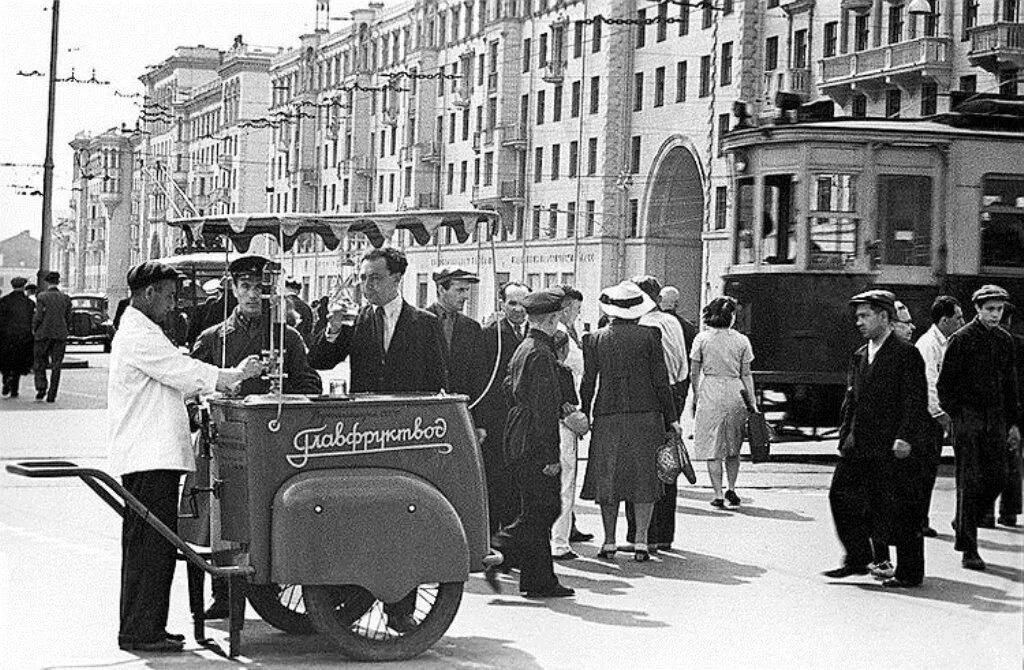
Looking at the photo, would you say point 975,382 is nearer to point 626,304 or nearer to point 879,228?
point 626,304

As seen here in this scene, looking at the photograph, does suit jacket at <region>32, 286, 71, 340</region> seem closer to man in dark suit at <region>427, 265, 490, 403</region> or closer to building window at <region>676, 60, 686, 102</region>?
man in dark suit at <region>427, 265, 490, 403</region>

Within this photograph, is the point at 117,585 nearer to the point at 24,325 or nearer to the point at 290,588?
the point at 290,588

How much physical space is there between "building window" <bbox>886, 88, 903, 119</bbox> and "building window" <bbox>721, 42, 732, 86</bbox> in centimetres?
938

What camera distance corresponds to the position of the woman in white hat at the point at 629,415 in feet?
35.8

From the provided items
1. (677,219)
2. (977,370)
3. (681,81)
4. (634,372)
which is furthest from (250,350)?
(677,219)

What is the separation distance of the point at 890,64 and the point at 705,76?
12832mm

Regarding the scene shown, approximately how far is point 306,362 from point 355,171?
2549 inches

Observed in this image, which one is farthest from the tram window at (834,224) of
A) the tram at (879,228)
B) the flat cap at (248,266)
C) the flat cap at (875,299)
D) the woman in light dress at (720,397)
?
the flat cap at (248,266)

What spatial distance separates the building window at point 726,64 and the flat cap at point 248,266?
43.4 meters

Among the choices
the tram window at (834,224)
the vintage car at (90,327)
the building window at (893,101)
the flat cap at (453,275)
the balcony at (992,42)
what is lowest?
the vintage car at (90,327)

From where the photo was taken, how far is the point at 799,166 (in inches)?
741

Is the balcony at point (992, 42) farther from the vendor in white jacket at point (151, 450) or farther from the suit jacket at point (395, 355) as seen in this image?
the vendor in white jacket at point (151, 450)

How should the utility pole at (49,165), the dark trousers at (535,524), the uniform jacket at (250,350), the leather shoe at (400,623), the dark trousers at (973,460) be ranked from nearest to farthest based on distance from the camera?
the leather shoe at (400,623) < the dark trousers at (973,460) < the uniform jacket at (250,350) < the dark trousers at (535,524) < the utility pole at (49,165)

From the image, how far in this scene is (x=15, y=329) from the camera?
2567 centimetres
